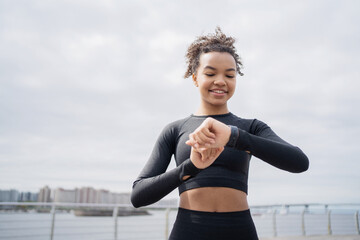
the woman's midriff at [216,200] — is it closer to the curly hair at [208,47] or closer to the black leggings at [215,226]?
the black leggings at [215,226]

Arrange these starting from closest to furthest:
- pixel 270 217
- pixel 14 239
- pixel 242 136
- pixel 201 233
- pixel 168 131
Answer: pixel 242 136 < pixel 201 233 < pixel 168 131 < pixel 14 239 < pixel 270 217

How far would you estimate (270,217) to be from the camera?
9.32 m

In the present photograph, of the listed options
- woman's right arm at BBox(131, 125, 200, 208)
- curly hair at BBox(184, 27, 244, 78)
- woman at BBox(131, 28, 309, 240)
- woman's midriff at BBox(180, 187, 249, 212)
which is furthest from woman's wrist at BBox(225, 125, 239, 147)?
curly hair at BBox(184, 27, 244, 78)

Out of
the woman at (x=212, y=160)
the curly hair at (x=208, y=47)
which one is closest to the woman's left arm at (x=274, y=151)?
the woman at (x=212, y=160)

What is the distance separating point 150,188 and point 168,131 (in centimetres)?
43

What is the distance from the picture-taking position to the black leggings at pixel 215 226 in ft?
4.02

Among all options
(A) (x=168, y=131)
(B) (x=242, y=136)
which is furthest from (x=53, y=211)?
(B) (x=242, y=136)

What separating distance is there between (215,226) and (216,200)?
0.11m

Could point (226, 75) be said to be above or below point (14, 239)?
above

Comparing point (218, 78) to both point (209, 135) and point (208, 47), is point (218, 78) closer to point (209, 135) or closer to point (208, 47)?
point (208, 47)

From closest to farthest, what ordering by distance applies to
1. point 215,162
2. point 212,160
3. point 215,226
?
1. point 212,160
2. point 215,226
3. point 215,162

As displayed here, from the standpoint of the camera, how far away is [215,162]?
4.42 feet

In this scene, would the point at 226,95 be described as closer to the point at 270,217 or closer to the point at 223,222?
the point at 223,222

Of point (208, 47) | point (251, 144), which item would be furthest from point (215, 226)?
point (208, 47)
